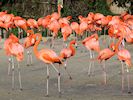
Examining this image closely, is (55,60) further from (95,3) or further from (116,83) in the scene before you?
(95,3)

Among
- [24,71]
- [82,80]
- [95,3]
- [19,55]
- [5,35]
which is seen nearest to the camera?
[19,55]

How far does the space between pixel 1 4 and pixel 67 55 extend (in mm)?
12513

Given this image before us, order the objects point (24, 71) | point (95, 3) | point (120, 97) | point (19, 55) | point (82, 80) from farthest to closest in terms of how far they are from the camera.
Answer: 1. point (95, 3)
2. point (24, 71)
3. point (82, 80)
4. point (19, 55)
5. point (120, 97)

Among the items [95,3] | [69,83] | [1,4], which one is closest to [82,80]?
[69,83]

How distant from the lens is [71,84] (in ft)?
27.5

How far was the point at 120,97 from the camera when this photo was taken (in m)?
7.16

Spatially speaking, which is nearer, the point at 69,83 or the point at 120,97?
the point at 120,97

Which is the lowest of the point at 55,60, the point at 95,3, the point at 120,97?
the point at 120,97

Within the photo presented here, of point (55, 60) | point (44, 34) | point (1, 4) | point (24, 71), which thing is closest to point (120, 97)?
point (55, 60)

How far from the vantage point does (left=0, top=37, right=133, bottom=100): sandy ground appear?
732cm

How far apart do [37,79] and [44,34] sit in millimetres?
8799

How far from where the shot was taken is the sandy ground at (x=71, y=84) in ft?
24.0

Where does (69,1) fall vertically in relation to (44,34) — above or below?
above

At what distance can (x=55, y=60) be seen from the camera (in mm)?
7578
